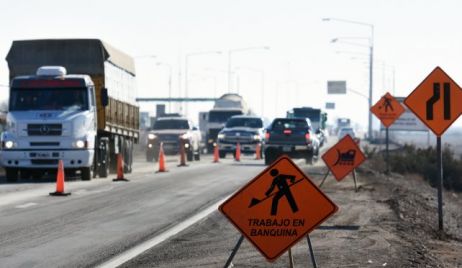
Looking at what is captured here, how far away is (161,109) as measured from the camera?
12181 cm

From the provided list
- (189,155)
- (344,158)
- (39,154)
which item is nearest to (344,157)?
→ (344,158)

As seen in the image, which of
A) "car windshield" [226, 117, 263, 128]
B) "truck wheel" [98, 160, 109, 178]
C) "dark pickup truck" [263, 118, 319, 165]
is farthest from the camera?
"car windshield" [226, 117, 263, 128]

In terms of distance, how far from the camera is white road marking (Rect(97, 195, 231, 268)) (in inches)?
490

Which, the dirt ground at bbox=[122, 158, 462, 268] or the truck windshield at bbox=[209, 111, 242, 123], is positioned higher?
the truck windshield at bbox=[209, 111, 242, 123]

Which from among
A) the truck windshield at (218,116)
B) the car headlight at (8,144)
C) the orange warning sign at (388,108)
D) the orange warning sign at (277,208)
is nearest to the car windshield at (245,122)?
the truck windshield at (218,116)

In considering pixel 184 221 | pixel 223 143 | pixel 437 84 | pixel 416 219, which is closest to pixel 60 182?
pixel 184 221

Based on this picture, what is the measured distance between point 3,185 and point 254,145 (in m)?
25.4

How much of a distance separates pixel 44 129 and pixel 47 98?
0.84 m

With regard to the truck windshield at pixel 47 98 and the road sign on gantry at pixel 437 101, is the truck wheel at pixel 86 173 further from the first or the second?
the road sign on gantry at pixel 437 101

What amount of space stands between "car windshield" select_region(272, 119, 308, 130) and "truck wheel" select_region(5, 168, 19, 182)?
50.2ft

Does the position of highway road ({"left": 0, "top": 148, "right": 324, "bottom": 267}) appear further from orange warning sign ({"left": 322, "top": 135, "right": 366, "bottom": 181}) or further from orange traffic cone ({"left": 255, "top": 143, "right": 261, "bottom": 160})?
orange traffic cone ({"left": 255, "top": 143, "right": 261, "bottom": 160})

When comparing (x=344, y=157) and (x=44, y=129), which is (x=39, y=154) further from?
(x=344, y=157)

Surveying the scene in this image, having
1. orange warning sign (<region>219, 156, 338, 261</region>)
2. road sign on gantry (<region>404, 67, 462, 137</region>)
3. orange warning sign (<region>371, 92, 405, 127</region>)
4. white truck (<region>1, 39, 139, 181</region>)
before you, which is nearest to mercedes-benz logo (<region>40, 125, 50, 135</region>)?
white truck (<region>1, 39, 139, 181</region>)

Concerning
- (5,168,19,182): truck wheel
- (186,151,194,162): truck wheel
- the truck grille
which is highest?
the truck grille
